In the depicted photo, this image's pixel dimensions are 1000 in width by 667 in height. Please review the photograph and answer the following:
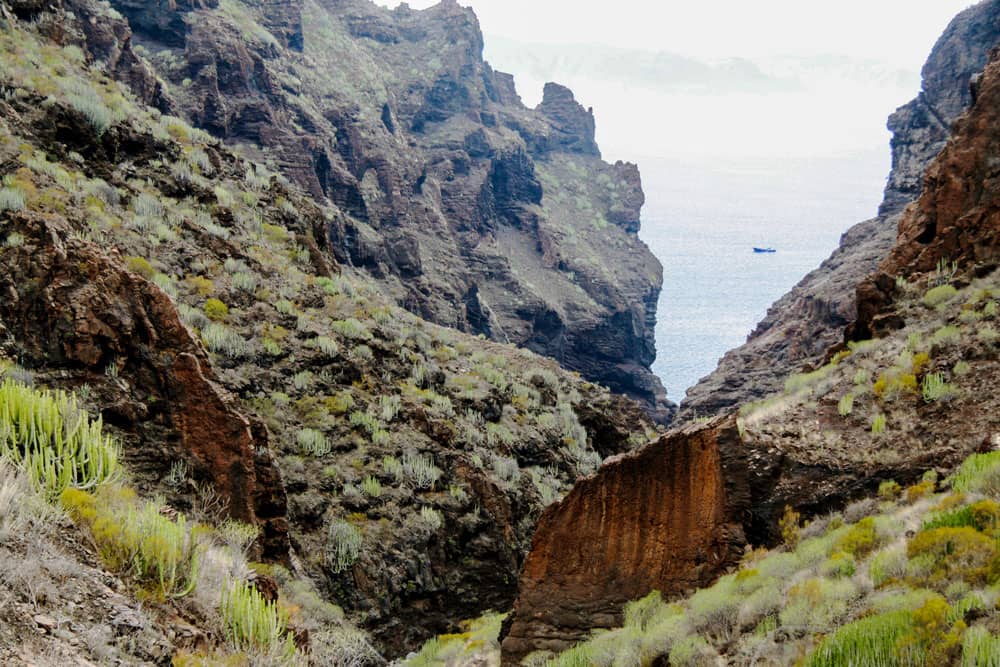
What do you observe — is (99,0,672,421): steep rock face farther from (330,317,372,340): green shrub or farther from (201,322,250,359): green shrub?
(201,322,250,359): green shrub

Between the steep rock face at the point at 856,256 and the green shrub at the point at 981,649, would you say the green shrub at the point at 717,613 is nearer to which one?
the green shrub at the point at 981,649

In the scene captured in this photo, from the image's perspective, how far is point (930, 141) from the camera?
58188mm

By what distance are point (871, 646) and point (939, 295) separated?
366 inches

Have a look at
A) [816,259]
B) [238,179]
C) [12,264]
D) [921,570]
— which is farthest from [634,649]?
[816,259]

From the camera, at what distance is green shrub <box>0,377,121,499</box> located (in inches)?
221

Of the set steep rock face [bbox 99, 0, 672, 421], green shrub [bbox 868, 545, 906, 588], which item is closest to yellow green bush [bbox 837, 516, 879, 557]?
green shrub [bbox 868, 545, 906, 588]

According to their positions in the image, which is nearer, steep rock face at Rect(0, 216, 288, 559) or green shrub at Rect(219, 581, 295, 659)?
green shrub at Rect(219, 581, 295, 659)

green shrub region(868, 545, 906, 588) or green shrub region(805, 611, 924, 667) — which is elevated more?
green shrub region(868, 545, 906, 588)

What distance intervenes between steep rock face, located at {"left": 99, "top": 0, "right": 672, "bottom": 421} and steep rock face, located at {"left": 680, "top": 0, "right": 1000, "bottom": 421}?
64.0ft

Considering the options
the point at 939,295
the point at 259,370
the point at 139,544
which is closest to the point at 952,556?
the point at 139,544

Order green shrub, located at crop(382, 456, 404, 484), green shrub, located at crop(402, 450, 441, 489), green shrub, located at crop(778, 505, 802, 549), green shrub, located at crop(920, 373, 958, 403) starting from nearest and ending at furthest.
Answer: green shrub, located at crop(778, 505, 802, 549) → green shrub, located at crop(920, 373, 958, 403) → green shrub, located at crop(382, 456, 404, 484) → green shrub, located at crop(402, 450, 441, 489)

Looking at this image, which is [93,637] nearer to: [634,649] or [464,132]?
[634,649]

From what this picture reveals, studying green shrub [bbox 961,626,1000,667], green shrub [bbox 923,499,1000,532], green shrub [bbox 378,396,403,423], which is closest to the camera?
green shrub [bbox 961,626,1000,667]

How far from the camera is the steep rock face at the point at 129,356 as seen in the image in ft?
34.5
